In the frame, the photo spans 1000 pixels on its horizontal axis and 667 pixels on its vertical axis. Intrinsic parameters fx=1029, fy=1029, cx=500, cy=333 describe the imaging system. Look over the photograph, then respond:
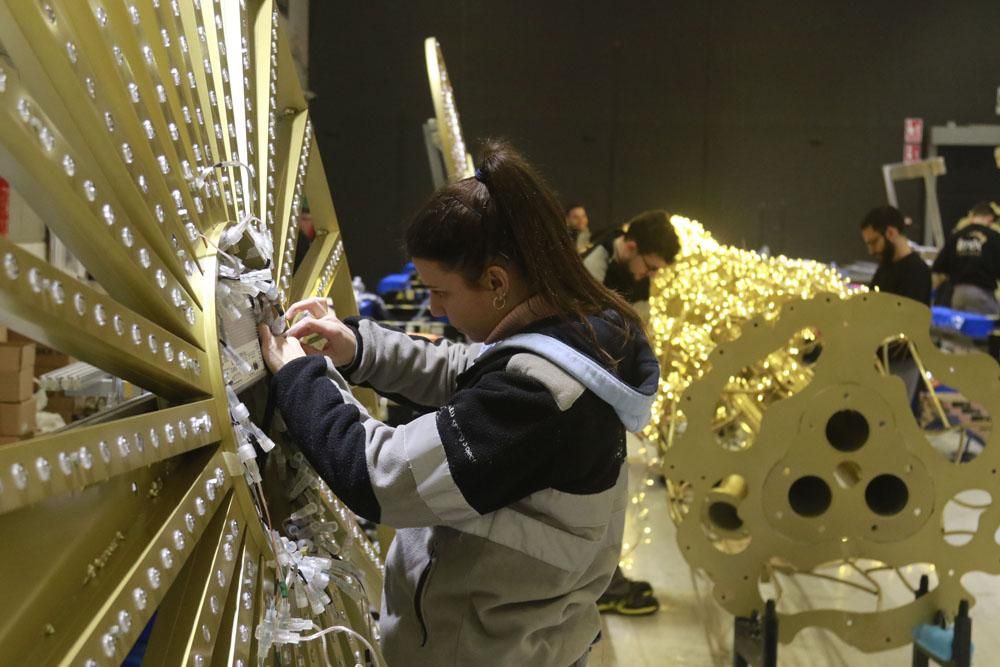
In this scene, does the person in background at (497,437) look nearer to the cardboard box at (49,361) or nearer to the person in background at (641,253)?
Answer: the person in background at (641,253)

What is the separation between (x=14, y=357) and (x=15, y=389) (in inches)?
3.4

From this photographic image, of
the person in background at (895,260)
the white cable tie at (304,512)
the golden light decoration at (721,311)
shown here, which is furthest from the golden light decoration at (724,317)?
the white cable tie at (304,512)

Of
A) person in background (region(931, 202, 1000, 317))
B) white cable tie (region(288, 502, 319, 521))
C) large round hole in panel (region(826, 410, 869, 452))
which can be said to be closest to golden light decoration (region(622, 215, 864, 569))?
large round hole in panel (region(826, 410, 869, 452))

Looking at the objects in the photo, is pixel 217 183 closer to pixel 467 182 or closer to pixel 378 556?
pixel 467 182

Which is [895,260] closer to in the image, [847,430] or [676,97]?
[847,430]

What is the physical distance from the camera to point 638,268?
3.66 m

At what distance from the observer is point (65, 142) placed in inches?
29.0

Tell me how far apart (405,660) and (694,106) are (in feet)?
27.5

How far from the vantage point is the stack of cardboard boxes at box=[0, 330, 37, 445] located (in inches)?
101

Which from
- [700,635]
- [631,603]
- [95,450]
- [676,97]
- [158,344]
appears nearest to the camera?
[95,450]

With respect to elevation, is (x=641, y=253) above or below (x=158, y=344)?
below

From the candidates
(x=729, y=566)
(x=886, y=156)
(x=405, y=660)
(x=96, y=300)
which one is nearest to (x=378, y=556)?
(x=405, y=660)

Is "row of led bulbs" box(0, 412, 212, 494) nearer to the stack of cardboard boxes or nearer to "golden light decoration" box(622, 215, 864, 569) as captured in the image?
the stack of cardboard boxes

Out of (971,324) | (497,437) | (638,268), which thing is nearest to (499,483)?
(497,437)
